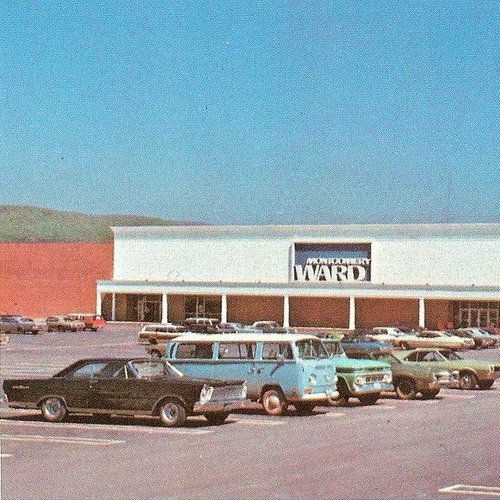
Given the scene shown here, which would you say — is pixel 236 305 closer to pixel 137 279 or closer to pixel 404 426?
pixel 137 279

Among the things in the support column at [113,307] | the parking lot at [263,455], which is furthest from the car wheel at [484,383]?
the support column at [113,307]

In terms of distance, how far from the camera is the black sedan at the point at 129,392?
21.0 metres

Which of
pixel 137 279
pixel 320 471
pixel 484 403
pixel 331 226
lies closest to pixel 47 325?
pixel 137 279

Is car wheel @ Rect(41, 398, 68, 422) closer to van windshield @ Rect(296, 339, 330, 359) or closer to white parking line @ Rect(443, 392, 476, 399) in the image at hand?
van windshield @ Rect(296, 339, 330, 359)

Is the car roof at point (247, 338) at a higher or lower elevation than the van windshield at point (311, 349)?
higher

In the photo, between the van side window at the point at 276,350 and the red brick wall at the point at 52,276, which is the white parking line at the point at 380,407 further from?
the red brick wall at the point at 52,276

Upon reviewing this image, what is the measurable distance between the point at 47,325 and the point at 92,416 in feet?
187

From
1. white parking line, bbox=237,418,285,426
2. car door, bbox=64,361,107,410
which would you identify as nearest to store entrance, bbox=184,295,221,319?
white parking line, bbox=237,418,285,426

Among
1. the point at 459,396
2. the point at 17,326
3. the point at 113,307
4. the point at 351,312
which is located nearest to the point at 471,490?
the point at 459,396

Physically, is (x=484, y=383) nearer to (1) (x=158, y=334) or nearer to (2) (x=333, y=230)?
(1) (x=158, y=334)

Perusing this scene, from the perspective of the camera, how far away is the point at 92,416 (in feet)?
75.2

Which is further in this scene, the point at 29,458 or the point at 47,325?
the point at 47,325

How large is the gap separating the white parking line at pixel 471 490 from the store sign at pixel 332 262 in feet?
229

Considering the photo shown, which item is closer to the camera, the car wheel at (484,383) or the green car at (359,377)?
the green car at (359,377)
